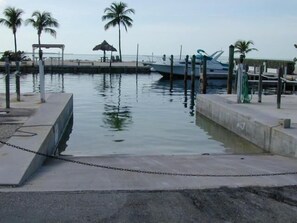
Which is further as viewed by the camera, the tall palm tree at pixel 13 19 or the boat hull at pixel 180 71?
the tall palm tree at pixel 13 19

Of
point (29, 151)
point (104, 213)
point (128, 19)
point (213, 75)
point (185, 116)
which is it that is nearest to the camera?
point (104, 213)

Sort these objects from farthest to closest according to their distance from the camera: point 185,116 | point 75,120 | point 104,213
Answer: point 185,116 < point 75,120 < point 104,213

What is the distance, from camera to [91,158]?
9289mm

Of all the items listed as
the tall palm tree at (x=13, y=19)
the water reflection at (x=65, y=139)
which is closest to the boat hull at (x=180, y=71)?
the tall palm tree at (x=13, y=19)

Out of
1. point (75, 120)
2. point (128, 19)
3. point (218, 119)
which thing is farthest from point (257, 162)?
point (128, 19)

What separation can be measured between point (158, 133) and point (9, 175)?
892 centimetres

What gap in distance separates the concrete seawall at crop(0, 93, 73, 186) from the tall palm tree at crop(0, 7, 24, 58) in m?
51.4

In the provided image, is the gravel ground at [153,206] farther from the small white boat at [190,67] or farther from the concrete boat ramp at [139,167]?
the small white boat at [190,67]

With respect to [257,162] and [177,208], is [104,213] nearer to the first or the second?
[177,208]

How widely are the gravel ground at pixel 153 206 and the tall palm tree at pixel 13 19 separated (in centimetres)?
5791

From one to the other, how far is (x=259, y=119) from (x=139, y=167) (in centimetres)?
528

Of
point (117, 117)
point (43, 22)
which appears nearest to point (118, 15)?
point (43, 22)

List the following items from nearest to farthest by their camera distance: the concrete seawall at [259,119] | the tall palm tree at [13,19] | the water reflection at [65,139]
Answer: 1. the concrete seawall at [259,119]
2. the water reflection at [65,139]
3. the tall palm tree at [13,19]

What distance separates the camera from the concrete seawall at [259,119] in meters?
10.2
